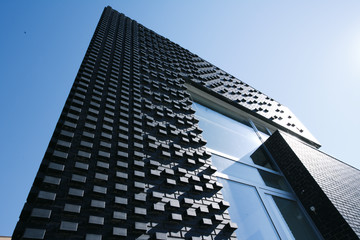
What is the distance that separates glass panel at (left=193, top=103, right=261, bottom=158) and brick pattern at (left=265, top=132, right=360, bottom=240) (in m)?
0.89

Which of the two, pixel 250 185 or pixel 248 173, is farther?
pixel 248 173

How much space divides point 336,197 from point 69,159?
257 inches

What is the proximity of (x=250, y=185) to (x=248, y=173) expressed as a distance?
0.45 m

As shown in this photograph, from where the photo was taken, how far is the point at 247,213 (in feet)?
14.4

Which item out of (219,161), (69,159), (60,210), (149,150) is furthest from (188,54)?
(60,210)

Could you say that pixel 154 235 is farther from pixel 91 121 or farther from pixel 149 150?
pixel 91 121

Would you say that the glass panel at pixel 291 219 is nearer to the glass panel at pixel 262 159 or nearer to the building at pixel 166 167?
the building at pixel 166 167

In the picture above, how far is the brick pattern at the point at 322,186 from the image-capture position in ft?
16.9

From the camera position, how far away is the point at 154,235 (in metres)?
2.66

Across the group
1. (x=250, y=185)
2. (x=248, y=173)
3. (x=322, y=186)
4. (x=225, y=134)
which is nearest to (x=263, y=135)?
(x=225, y=134)

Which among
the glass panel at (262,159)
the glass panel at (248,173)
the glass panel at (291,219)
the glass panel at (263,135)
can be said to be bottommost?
the glass panel at (291,219)

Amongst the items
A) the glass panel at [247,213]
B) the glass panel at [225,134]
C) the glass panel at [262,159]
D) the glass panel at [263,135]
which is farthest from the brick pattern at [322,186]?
the glass panel at [247,213]

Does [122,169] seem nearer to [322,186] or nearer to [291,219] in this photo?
[291,219]

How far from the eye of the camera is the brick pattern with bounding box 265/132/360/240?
16.9ft
